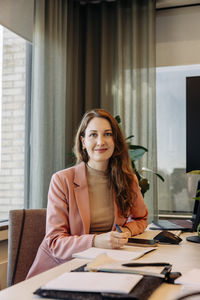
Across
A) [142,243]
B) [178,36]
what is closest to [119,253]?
[142,243]

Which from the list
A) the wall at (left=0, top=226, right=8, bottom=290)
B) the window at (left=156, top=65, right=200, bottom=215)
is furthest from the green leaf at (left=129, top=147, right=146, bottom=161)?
the wall at (left=0, top=226, right=8, bottom=290)

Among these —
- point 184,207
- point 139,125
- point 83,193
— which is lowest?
point 184,207

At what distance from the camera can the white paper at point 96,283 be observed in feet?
2.96

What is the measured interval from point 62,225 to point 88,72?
97.5 inches

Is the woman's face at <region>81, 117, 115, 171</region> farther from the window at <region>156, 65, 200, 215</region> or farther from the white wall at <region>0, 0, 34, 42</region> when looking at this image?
the window at <region>156, 65, 200, 215</region>

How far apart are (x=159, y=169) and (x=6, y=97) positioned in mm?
1615

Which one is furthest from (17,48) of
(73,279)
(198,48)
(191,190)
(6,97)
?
(73,279)

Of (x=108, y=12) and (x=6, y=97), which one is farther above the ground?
(x=108, y=12)

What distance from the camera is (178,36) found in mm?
3855

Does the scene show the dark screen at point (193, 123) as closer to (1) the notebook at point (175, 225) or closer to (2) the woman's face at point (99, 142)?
(1) the notebook at point (175, 225)

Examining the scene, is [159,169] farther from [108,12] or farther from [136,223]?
[136,223]

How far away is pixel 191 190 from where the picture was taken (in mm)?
3783

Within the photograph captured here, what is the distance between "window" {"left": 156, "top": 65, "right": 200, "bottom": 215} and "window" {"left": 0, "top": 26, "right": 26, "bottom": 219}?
136 cm

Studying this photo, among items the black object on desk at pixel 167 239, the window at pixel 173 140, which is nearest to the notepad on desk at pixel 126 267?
the black object on desk at pixel 167 239
